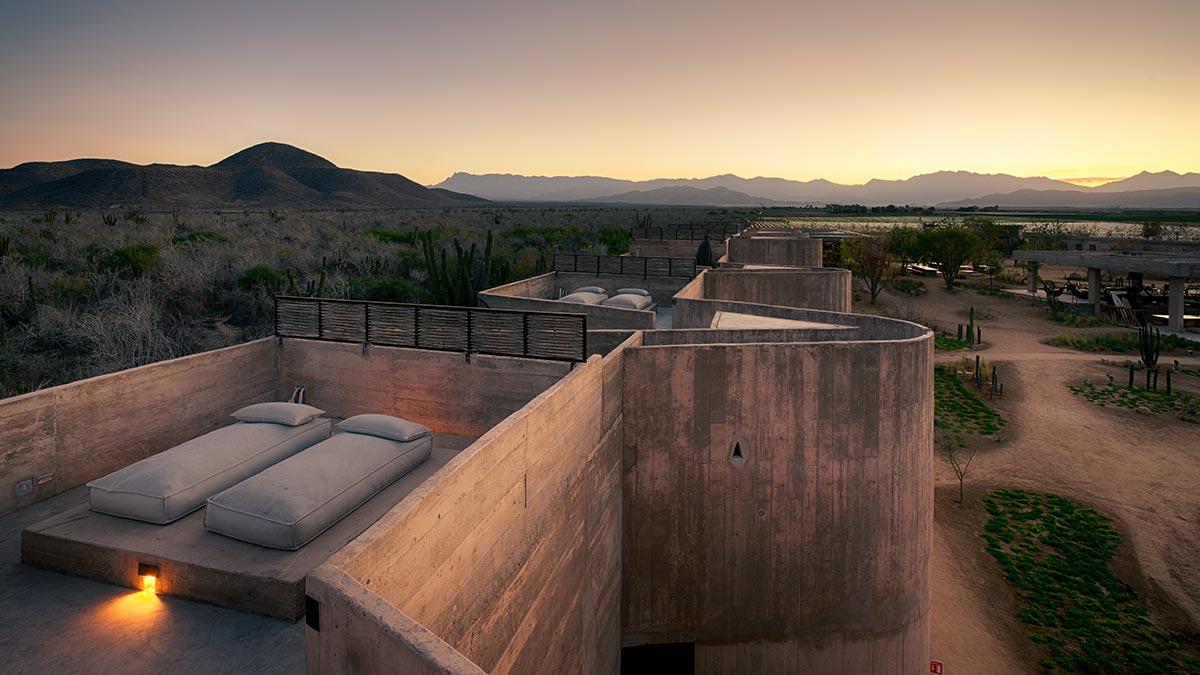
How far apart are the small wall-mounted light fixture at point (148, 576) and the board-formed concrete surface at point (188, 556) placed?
0.16ft

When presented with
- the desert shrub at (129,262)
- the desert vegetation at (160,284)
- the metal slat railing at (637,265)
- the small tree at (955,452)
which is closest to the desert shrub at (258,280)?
the desert vegetation at (160,284)

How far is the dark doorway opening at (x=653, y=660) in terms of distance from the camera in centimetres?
1016

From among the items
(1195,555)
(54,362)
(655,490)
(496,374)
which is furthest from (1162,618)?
(54,362)

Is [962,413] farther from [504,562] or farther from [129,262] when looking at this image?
[129,262]

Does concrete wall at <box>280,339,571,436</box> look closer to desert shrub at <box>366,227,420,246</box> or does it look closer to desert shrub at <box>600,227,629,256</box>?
desert shrub at <box>366,227,420,246</box>

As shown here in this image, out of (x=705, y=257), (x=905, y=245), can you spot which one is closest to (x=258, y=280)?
(x=705, y=257)

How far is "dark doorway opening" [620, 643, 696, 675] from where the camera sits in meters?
10.2

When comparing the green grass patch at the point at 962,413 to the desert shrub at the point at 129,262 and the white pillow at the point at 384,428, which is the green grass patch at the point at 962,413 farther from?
the desert shrub at the point at 129,262

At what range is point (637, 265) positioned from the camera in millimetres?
25234

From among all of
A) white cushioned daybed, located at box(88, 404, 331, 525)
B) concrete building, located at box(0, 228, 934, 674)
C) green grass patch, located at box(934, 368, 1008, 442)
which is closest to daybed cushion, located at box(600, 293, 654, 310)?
concrete building, located at box(0, 228, 934, 674)

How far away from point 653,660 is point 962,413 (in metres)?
18.3

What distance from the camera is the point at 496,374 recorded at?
1106cm

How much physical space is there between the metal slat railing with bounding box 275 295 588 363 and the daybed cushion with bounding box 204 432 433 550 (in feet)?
10.7

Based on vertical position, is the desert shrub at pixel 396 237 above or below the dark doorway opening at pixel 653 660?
above
